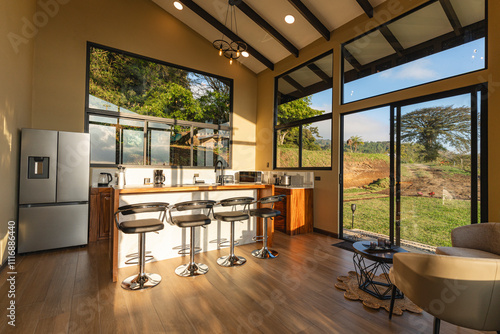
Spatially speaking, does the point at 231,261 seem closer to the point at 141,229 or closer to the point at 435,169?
the point at 141,229

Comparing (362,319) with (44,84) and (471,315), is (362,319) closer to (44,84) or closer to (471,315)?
(471,315)

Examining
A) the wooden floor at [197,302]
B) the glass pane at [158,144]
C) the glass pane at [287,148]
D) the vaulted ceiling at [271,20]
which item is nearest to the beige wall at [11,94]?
the wooden floor at [197,302]

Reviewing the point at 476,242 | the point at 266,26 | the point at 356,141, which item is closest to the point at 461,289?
the point at 476,242

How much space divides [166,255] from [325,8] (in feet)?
15.7

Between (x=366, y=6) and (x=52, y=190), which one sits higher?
(x=366, y=6)

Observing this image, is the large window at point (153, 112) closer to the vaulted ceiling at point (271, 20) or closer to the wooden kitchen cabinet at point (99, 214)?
the wooden kitchen cabinet at point (99, 214)

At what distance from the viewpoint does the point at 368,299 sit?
2.19m

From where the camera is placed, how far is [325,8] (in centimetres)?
410

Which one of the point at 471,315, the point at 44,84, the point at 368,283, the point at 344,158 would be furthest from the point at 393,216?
the point at 44,84

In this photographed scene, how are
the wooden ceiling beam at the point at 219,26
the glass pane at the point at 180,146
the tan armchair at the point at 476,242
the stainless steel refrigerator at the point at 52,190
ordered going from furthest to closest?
1. the glass pane at the point at 180,146
2. the wooden ceiling beam at the point at 219,26
3. the stainless steel refrigerator at the point at 52,190
4. the tan armchair at the point at 476,242

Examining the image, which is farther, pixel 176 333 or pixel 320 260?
pixel 320 260

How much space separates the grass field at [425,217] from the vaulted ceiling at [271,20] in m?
3.06

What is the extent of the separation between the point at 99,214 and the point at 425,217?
512cm

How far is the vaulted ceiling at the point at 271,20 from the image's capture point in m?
4.05
